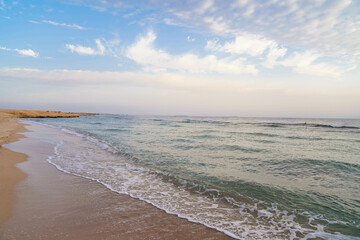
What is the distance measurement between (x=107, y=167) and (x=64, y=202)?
404cm

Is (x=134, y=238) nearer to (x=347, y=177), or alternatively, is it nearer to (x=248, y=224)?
(x=248, y=224)

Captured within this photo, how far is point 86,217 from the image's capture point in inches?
169

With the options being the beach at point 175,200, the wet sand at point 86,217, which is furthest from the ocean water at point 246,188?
the wet sand at point 86,217

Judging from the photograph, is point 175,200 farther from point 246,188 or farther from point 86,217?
point 246,188

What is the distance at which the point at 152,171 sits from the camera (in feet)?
27.7

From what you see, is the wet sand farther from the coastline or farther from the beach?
the coastline

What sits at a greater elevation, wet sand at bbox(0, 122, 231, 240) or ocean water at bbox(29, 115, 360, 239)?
wet sand at bbox(0, 122, 231, 240)

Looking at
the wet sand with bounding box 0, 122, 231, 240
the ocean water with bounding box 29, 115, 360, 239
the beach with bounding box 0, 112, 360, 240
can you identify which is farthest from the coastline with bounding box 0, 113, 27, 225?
the ocean water with bounding box 29, 115, 360, 239

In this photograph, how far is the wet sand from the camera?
3699 mm

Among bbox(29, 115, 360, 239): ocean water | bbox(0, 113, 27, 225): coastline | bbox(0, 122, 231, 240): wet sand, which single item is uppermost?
bbox(0, 113, 27, 225): coastline

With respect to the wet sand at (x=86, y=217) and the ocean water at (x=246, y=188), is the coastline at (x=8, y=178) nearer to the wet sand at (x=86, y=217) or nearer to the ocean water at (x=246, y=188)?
the wet sand at (x=86, y=217)

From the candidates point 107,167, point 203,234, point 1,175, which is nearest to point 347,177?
point 203,234

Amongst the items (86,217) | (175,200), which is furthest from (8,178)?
(175,200)

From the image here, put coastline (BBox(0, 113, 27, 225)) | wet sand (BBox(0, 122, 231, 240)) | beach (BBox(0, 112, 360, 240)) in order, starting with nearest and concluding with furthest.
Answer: wet sand (BBox(0, 122, 231, 240)), beach (BBox(0, 112, 360, 240)), coastline (BBox(0, 113, 27, 225))
